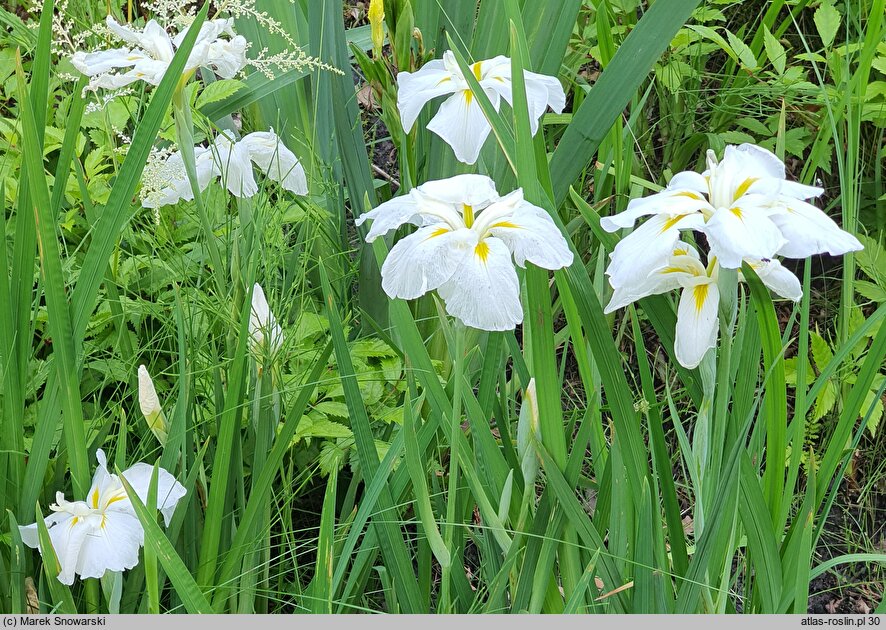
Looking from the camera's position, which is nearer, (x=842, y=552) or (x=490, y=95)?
(x=490, y=95)

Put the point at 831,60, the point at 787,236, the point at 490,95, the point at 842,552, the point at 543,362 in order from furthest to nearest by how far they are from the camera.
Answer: the point at 831,60, the point at 842,552, the point at 490,95, the point at 543,362, the point at 787,236

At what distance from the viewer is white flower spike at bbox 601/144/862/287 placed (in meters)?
0.53

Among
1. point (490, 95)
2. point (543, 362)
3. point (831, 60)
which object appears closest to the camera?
point (543, 362)

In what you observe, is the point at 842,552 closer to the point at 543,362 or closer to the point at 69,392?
the point at 543,362

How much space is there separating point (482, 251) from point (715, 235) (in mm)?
173

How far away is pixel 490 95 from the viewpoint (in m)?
0.90

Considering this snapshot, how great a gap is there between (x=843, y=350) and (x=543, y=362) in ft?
1.08

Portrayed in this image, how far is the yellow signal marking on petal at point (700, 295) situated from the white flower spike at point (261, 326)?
18.4 inches

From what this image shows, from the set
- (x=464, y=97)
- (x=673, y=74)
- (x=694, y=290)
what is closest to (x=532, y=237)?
(x=694, y=290)

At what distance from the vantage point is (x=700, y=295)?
616mm

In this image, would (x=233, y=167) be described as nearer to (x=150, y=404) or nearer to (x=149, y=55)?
(x=149, y=55)
